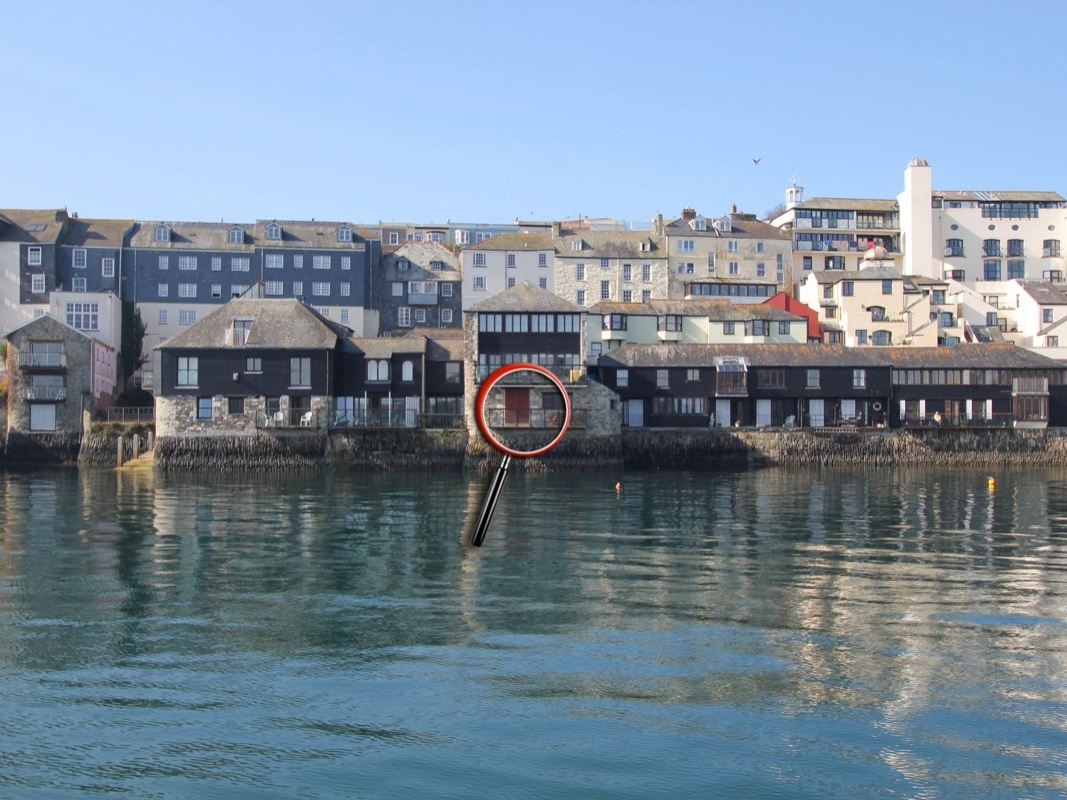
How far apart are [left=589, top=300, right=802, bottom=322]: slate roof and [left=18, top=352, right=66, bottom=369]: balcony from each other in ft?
126

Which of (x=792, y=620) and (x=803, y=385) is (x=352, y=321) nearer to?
(x=803, y=385)

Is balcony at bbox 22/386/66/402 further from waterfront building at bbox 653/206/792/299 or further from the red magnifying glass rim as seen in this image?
the red magnifying glass rim

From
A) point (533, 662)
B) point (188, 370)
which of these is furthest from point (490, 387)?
point (188, 370)

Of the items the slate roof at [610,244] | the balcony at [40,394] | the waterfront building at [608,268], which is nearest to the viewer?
the balcony at [40,394]

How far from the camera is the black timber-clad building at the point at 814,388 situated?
7744 cm

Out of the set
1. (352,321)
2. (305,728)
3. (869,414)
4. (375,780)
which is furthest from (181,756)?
(352,321)

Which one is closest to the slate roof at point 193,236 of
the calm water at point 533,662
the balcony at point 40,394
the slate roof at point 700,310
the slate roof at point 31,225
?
the slate roof at point 31,225

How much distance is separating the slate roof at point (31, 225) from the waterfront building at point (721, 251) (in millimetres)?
52016

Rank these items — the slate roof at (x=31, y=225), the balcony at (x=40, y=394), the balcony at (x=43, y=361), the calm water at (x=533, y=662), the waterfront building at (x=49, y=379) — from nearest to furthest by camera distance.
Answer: the calm water at (x=533, y=662)
the balcony at (x=40, y=394)
the waterfront building at (x=49, y=379)
the balcony at (x=43, y=361)
the slate roof at (x=31, y=225)

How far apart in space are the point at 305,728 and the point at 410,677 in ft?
9.06

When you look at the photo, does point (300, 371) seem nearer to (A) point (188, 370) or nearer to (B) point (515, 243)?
(A) point (188, 370)

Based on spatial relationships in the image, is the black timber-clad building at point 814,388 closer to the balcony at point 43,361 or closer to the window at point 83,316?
the balcony at point 43,361

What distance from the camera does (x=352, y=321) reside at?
9581cm

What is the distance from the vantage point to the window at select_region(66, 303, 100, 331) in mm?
84625
